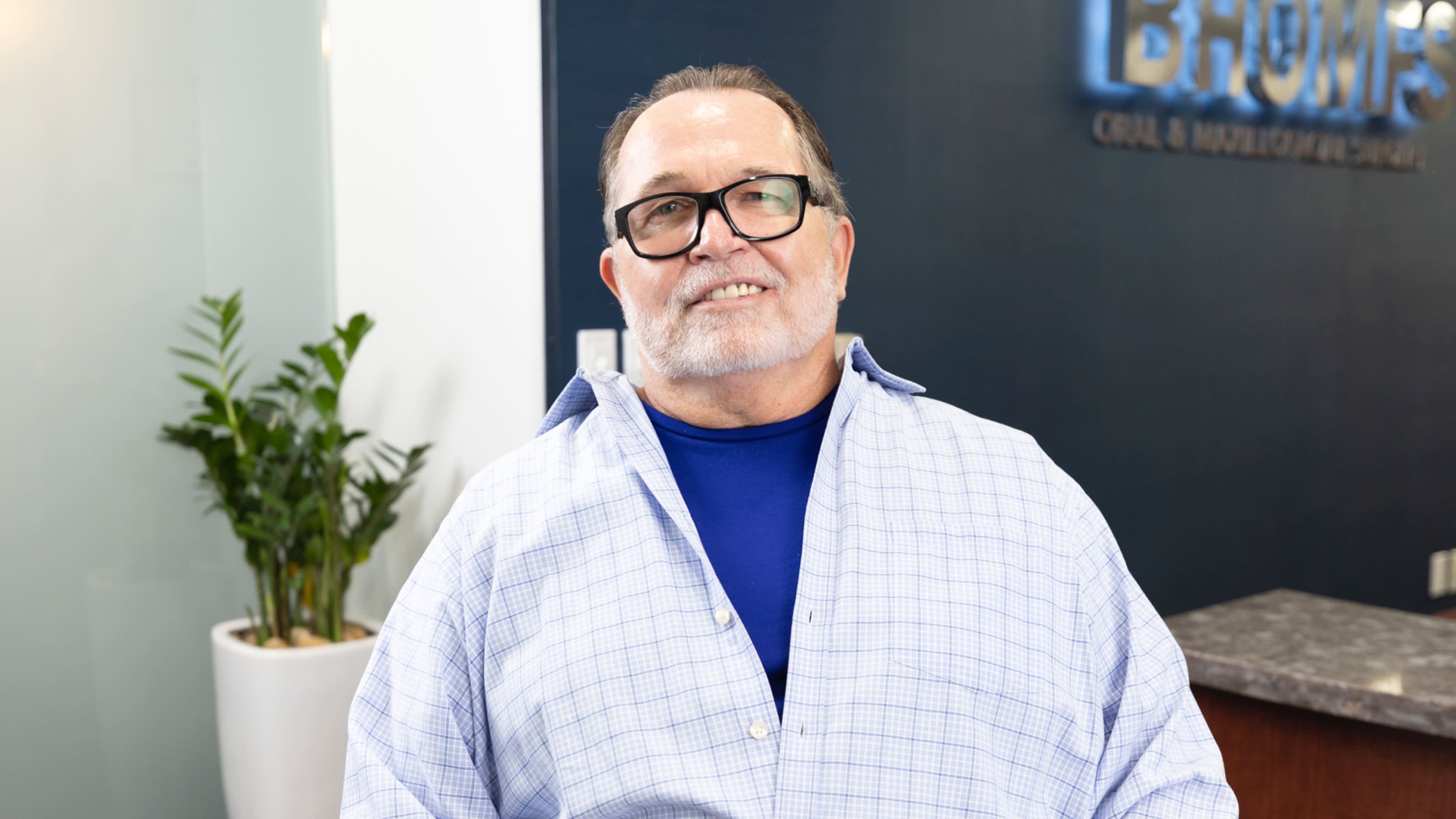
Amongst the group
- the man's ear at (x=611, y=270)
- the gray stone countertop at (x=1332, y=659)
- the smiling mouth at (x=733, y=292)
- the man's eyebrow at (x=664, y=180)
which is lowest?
the gray stone countertop at (x=1332, y=659)

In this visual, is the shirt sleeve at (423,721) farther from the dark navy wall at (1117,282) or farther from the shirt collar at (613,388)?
the dark navy wall at (1117,282)

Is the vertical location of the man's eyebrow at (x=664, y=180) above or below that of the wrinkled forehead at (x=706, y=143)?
below

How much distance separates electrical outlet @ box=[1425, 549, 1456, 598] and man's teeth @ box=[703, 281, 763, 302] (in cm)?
368

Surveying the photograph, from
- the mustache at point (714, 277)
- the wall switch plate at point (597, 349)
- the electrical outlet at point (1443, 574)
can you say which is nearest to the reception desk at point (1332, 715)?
the mustache at point (714, 277)

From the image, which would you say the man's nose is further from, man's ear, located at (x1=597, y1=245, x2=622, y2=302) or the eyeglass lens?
man's ear, located at (x1=597, y1=245, x2=622, y2=302)

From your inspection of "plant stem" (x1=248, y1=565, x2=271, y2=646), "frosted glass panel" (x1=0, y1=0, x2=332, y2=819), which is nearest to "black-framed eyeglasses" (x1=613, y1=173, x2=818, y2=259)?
"plant stem" (x1=248, y1=565, x2=271, y2=646)

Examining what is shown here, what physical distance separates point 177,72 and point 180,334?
562 mm

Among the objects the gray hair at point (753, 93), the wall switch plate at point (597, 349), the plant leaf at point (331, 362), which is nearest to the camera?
the gray hair at point (753, 93)

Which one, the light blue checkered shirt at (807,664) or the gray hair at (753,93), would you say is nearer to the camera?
the light blue checkered shirt at (807,664)

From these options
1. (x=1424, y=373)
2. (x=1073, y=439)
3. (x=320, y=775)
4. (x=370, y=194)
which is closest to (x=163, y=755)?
(x=320, y=775)

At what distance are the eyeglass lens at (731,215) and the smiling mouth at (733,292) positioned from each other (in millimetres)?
60

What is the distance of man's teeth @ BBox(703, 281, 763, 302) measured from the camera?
147 cm

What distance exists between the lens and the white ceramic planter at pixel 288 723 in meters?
2.35

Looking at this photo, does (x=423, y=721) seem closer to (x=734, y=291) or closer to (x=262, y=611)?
(x=734, y=291)
